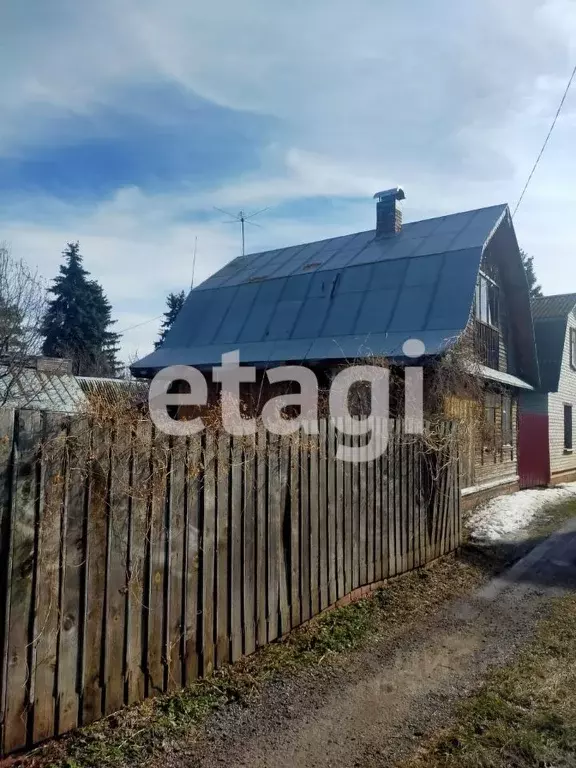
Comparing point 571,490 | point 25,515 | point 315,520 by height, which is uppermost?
point 25,515

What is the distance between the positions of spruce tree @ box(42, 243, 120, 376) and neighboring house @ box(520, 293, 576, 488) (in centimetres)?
2413

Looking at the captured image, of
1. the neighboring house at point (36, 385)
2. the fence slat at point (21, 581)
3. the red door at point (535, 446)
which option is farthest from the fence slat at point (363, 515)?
the red door at point (535, 446)

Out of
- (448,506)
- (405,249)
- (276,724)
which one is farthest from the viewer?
(405,249)

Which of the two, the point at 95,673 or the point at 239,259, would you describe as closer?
the point at 95,673

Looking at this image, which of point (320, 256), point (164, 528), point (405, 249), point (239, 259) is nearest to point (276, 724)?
point (164, 528)

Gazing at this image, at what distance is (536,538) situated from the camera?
29.2 ft

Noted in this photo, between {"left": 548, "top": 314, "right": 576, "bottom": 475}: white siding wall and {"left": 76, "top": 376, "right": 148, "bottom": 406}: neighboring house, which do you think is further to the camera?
{"left": 548, "top": 314, "right": 576, "bottom": 475}: white siding wall

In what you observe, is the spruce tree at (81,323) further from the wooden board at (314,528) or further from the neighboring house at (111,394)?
the wooden board at (314,528)

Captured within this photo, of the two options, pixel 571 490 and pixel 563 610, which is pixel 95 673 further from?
pixel 571 490

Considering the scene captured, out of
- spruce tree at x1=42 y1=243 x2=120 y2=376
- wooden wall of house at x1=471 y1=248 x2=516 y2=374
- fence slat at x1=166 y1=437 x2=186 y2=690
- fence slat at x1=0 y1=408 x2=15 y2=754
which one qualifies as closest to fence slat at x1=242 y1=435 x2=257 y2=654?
fence slat at x1=166 y1=437 x2=186 y2=690

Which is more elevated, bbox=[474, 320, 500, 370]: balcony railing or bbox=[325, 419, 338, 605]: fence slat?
bbox=[474, 320, 500, 370]: balcony railing

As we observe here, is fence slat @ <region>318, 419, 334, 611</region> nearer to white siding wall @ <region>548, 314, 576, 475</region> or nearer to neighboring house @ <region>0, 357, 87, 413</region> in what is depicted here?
neighboring house @ <region>0, 357, 87, 413</region>

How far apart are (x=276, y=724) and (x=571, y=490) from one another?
46.3ft

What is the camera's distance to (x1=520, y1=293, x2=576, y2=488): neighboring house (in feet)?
54.2
